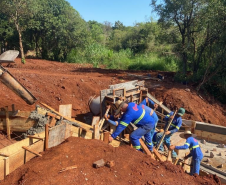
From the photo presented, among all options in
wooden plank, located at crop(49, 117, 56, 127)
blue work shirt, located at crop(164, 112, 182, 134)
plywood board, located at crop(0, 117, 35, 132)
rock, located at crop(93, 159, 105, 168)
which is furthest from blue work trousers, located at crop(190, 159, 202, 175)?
plywood board, located at crop(0, 117, 35, 132)

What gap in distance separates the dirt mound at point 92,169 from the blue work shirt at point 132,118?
0.58 metres

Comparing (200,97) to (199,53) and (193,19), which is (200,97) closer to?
(199,53)

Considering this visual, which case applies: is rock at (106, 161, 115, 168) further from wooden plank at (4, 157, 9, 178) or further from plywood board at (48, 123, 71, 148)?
wooden plank at (4, 157, 9, 178)

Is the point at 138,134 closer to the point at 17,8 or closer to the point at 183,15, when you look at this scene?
the point at 183,15

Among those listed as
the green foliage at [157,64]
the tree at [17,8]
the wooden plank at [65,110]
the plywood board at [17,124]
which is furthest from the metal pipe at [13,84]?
the green foliage at [157,64]

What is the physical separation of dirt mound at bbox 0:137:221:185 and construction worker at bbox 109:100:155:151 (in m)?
0.63

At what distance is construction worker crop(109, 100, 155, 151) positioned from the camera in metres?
5.66

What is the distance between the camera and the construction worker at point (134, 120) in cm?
566

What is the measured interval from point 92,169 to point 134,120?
2205mm

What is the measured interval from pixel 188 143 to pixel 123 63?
583 inches

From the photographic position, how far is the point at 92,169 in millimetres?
4078

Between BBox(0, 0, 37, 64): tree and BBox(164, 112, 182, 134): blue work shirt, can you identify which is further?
BBox(0, 0, 37, 64): tree

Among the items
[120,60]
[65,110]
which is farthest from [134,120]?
[120,60]

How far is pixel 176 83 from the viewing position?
44.1 ft
